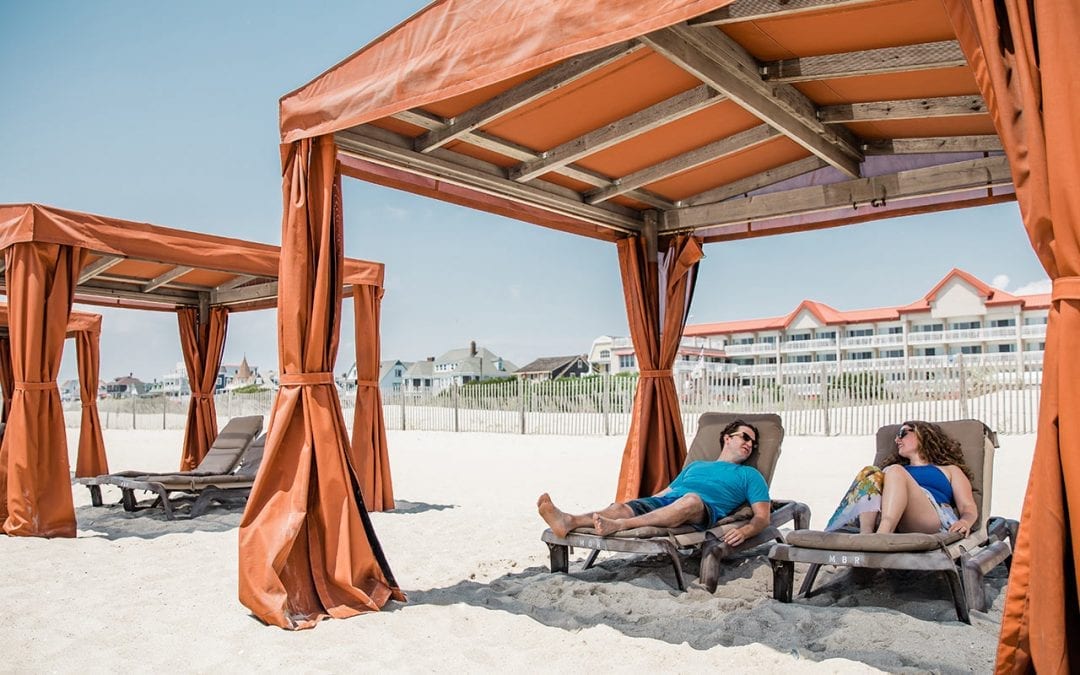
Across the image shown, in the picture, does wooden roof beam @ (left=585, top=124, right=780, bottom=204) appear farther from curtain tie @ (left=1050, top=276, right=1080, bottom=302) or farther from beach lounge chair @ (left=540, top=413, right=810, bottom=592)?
curtain tie @ (left=1050, top=276, right=1080, bottom=302)

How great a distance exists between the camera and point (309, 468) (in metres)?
3.88

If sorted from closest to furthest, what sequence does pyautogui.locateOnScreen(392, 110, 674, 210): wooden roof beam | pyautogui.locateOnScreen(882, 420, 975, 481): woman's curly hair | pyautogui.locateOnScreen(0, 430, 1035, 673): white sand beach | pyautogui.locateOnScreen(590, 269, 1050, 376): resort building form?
pyautogui.locateOnScreen(0, 430, 1035, 673): white sand beach < pyautogui.locateOnScreen(392, 110, 674, 210): wooden roof beam < pyautogui.locateOnScreen(882, 420, 975, 481): woman's curly hair < pyautogui.locateOnScreen(590, 269, 1050, 376): resort building

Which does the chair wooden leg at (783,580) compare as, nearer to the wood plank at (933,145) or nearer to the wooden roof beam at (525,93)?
the wooden roof beam at (525,93)

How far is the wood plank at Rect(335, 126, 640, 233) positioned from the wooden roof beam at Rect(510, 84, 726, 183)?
162 mm

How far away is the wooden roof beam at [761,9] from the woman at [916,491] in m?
2.55

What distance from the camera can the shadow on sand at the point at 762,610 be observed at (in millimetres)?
3180

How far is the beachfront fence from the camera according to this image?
13.0 meters

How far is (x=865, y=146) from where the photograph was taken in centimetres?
525

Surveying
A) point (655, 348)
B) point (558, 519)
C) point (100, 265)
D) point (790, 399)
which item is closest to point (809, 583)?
point (558, 519)

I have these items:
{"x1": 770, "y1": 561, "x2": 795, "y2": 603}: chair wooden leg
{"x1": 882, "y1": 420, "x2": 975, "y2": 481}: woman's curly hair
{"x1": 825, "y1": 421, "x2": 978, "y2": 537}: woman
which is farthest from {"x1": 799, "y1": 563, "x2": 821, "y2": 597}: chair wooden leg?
{"x1": 882, "y1": 420, "x2": 975, "y2": 481}: woman's curly hair

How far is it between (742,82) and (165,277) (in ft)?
24.0

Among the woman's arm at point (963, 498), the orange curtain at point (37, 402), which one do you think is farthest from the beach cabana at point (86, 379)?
the woman's arm at point (963, 498)

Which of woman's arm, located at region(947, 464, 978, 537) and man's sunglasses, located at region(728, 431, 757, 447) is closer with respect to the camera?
woman's arm, located at region(947, 464, 978, 537)

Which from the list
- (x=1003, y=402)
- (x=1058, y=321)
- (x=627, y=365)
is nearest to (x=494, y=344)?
(x=627, y=365)
